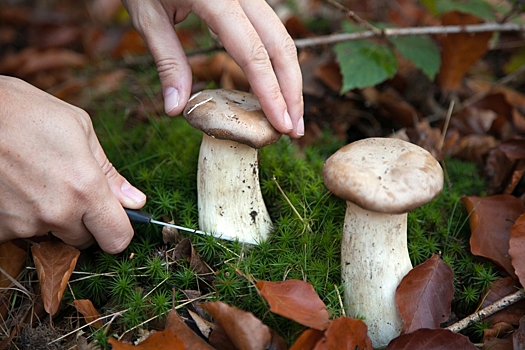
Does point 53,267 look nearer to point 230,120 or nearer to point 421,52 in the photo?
point 230,120

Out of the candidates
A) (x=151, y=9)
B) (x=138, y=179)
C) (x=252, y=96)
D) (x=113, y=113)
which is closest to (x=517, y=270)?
(x=252, y=96)

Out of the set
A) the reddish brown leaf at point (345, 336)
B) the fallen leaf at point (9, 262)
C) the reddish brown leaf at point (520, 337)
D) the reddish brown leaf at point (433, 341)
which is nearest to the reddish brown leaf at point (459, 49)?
the reddish brown leaf at point (520, 337)

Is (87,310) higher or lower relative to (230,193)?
lower

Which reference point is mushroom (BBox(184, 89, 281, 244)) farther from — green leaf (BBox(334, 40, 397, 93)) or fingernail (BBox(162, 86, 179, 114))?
green leaf (BBox(334, 40, 397, 93))

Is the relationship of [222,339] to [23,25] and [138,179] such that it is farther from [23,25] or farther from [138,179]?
[23,25]

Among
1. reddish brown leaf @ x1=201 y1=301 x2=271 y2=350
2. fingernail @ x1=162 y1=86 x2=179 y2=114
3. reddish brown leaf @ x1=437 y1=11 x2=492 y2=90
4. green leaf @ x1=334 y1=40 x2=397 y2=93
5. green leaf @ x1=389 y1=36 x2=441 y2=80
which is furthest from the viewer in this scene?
reddish brown leaf @ x1=437 y1=11 x2=492 y2=90

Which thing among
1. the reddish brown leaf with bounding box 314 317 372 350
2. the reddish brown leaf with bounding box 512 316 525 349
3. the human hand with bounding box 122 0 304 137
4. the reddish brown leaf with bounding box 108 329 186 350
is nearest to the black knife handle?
the human hand with bounding box 122 0 304 137

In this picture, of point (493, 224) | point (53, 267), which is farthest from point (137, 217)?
point (493, 224)
